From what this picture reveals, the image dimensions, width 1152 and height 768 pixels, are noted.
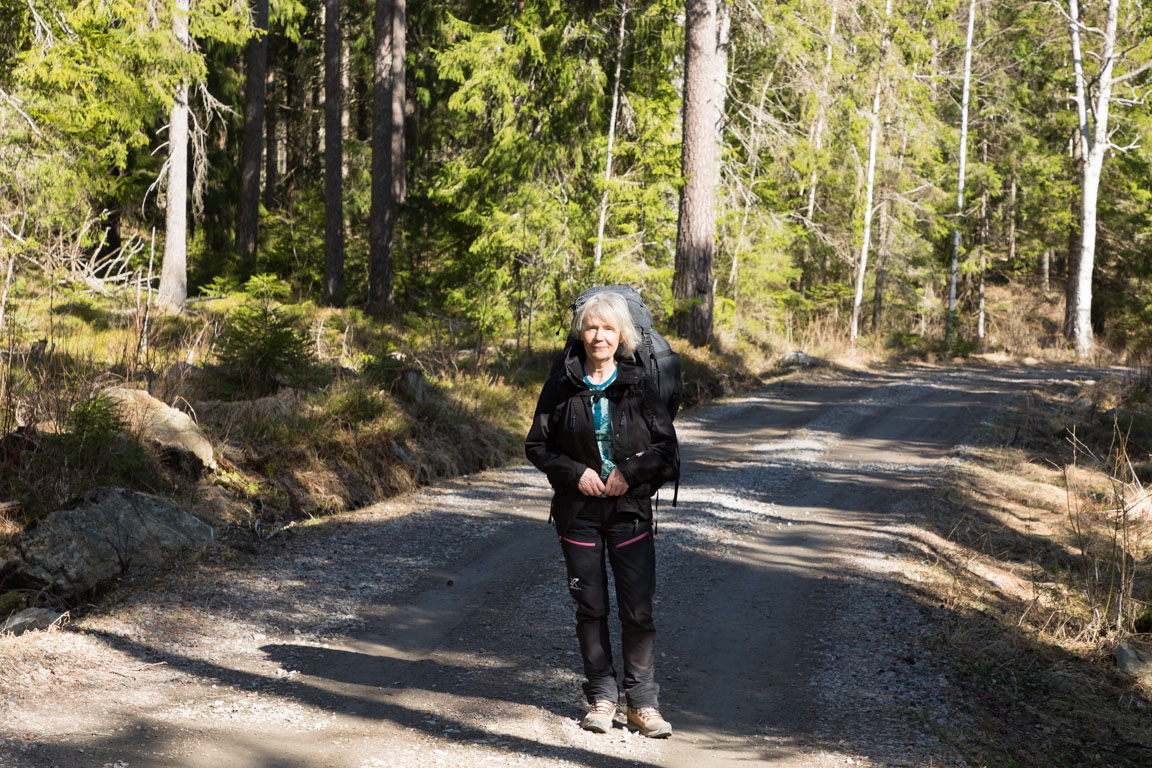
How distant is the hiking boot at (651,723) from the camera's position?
430 centimetres

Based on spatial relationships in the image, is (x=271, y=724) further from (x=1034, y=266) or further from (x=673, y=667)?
(x=1034, y=266)

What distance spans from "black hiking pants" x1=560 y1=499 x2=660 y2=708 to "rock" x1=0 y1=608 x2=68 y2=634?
10.5ft

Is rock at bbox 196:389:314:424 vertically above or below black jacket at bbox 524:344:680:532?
below

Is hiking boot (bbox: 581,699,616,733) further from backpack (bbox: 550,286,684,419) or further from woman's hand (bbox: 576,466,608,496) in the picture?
backpack (bbox: 550,286,684,419)

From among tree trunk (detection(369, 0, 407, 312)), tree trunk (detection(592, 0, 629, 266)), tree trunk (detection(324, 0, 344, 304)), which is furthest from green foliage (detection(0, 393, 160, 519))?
tree trunk (detection(324, 0, 344, 304))

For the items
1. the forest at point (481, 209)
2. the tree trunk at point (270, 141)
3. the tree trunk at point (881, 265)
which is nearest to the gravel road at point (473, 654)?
the forest at point (481, 209)

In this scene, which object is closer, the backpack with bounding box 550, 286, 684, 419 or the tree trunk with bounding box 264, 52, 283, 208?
the backpack with bounding box 550, 286, 684, 419

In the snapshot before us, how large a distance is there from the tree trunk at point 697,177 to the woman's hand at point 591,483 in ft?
46.7

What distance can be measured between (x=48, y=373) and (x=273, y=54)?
28.1 m

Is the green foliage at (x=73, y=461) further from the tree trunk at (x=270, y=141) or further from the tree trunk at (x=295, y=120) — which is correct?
the tree trunk at (x=270, y=141)

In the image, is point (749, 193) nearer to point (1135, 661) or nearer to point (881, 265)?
point (881, 265)

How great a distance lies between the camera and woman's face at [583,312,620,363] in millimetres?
4160

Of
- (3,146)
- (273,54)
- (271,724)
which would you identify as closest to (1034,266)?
(273,54)

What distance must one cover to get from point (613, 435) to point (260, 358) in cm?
758
